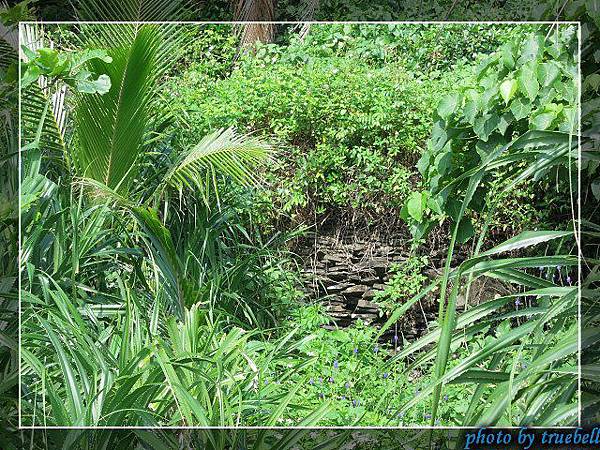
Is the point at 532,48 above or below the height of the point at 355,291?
above

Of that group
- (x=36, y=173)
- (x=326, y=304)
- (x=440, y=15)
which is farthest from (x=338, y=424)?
(x=440, y=15)

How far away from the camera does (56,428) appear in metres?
2.14

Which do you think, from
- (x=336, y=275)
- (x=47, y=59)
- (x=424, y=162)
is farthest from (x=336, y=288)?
(x=47, y=59)

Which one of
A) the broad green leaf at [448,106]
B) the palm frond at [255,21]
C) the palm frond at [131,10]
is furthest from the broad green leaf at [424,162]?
the palm frond at [131,10]

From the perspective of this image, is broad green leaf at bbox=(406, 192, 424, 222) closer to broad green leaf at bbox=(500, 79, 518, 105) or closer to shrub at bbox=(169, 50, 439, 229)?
shrub at bbox=(169, 50, 439, 229)

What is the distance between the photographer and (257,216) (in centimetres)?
223

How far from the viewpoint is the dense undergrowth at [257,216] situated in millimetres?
2143

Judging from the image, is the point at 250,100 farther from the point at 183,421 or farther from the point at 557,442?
the point at 557,442

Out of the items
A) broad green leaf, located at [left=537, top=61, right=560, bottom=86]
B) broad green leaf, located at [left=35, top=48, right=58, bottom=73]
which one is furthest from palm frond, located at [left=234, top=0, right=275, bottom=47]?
broad green leaf, located at [left=537, top=61, right=560, bottom=86]

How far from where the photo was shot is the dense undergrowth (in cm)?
214

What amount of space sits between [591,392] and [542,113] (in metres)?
0.74

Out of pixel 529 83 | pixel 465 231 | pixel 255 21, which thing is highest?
pixel 255 21

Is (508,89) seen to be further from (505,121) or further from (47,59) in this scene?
(47,59)

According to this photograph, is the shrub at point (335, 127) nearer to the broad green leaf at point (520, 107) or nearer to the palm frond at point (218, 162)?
the palm frond at point (218, 162)
